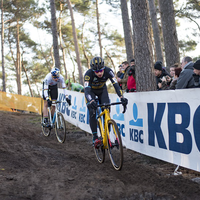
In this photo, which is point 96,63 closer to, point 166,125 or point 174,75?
point 166,125

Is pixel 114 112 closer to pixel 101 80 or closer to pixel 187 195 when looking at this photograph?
pixel 101 80

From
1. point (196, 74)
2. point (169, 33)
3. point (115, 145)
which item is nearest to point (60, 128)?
point (115, 145)

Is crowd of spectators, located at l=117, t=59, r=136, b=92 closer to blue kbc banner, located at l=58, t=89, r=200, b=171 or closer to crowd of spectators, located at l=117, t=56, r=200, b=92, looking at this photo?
crowd of spectators, located at l=117, t=56, r=200, b=92

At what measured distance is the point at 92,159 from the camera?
590 cm

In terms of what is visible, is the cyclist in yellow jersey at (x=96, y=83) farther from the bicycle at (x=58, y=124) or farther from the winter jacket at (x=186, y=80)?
the bicycle at (x=58, y=124)

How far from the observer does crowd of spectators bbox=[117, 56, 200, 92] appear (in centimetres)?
509

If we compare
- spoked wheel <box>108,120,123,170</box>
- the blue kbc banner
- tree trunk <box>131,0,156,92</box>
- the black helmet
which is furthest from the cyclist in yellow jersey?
tree trunk <box>131,0,156,92</box>

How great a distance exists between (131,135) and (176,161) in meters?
1.77

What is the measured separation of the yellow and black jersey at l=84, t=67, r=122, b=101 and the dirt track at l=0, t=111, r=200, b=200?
5.37 feet

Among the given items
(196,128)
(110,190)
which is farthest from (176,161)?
(110,190)

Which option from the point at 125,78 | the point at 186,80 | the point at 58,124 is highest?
the point at 125,78

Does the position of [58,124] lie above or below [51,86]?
below

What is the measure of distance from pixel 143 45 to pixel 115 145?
3.06 metres

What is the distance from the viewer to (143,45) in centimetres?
651
